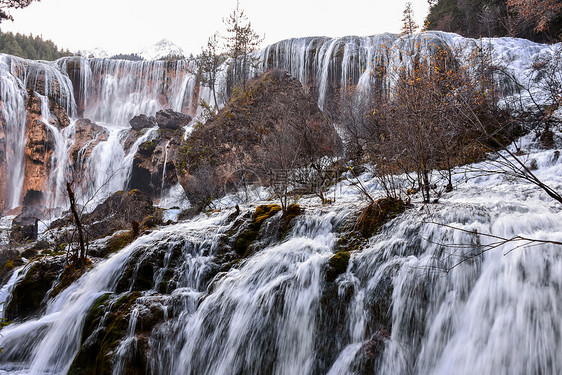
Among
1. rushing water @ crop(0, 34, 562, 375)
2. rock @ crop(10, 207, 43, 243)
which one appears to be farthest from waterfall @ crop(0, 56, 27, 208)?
rushing water @ crop(0, 34, 562, 375)

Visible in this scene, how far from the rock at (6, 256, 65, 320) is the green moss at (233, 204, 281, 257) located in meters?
4.84

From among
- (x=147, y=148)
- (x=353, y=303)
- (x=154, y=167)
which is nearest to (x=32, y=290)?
(x=353, y=303)

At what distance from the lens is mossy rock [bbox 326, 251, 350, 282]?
4.77 metres

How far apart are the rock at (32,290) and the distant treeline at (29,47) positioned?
5980cm

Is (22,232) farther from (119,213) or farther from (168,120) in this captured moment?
(168,120)

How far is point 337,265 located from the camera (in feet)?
15.9

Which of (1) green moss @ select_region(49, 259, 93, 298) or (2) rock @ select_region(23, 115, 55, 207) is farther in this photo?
(2) rock @ select_region(23, 115, 55, 207)

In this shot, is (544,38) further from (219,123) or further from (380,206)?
(380,206)

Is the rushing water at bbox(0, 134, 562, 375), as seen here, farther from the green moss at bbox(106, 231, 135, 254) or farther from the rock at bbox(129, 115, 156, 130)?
the rock at bbox(129, 115, 156, 130)

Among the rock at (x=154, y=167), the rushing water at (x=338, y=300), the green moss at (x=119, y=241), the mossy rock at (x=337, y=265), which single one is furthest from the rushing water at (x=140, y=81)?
the mossy rock at (x=337, y=265)

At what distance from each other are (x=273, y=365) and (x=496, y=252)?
10.5ft

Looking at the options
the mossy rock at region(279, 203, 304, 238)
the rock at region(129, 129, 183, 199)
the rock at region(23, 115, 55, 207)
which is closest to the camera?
the mossy rock at region(279, 203, 304, 238)

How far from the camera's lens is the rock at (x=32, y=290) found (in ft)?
23.5

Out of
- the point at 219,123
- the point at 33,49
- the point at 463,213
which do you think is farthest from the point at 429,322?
the point at 33,49
